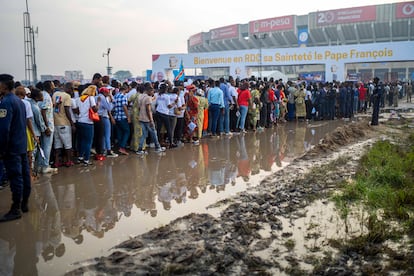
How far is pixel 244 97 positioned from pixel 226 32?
6650cm

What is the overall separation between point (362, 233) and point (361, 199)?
1173mm

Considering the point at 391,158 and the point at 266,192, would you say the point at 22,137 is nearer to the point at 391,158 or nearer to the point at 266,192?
the point at 266,192

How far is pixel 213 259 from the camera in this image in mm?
3570

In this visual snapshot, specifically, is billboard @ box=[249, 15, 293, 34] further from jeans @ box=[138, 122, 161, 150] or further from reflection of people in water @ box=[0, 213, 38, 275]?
reflection of people in water @ box=[0, 213, 38, 275]

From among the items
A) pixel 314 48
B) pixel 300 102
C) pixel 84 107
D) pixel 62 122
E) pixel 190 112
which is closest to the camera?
pixel 62 122

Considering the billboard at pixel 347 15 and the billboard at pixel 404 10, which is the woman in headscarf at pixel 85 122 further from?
the billboard at pixel 347 15

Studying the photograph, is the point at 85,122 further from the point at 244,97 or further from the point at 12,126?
the point at 244,97

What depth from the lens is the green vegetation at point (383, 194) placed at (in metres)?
4.26

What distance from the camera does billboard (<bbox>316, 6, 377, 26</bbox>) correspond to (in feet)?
194

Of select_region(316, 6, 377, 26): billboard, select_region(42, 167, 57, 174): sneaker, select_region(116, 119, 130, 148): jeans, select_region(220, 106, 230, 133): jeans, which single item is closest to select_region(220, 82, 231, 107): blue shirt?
select_region(220, 106, 230, 133): jeans

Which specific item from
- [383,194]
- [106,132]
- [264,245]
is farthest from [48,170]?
[383,194]

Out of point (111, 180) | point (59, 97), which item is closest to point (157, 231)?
point (111, 180)

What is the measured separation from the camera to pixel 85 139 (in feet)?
25.4

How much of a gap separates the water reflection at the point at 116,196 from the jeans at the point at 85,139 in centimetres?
37
